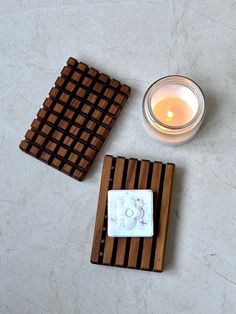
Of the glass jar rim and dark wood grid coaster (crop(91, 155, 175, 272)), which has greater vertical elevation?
the glass jar rim

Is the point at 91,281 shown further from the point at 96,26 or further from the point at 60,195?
the point at 96,26

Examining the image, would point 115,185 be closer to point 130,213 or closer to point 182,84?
point 130,213

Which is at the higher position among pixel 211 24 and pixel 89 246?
pixel 211 24

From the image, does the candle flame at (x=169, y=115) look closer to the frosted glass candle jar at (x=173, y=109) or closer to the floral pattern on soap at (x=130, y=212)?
the frosted glass candle jar at (x=173, y=109)

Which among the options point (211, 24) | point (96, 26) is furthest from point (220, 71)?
point (96, 26)

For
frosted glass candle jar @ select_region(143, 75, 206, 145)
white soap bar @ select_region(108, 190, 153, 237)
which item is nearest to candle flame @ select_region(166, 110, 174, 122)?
frosted glass candle jar @ select_region(143, 75, 206, 145)

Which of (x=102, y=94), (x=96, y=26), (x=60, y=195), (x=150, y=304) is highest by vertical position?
(x=96, y=26)

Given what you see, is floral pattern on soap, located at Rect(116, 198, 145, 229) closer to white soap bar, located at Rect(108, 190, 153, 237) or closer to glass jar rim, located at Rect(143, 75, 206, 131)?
white soap bar, located at Rect(108, 190, 153, 237)
